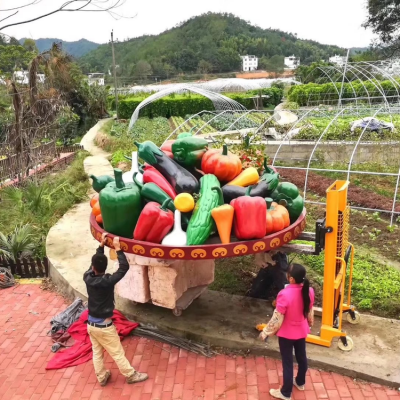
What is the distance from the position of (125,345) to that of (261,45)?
328ft

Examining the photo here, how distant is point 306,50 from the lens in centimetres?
9900

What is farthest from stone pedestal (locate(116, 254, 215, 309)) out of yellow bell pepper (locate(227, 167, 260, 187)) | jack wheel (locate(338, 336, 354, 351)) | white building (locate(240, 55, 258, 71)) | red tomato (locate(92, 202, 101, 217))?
white building (locate(240, 55, 258, 71))

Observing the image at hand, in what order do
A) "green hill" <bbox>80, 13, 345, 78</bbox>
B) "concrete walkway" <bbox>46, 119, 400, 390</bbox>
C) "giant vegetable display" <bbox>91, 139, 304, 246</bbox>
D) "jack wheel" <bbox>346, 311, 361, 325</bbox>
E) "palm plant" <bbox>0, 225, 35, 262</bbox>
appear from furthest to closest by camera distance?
"green hill" <bbox>80, 13, 345, 78</bbox> < "palm plant" <bbox>0, 225, 35, 262</bbox> < "jack wheel" <bbox>346, 311, 361, 325</bbox> < "concrete walkway" <bbox>46, 119, 400, 390</bbox> < "giant vegetable display" <bbox>91, 139, 304, 246</bbox>

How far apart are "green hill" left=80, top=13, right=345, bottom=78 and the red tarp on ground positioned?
71.0m

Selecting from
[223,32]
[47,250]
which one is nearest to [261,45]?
[223,32]

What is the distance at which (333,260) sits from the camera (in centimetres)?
369

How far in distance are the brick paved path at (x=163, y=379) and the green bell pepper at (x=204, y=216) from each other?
134cm

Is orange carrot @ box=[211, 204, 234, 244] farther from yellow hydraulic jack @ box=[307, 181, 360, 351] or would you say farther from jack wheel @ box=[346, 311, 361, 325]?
jack wheel @ box=[346, 311, 361, 325]

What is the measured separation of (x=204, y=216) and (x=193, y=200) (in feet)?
0.80

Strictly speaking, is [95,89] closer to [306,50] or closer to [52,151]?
[52,151]

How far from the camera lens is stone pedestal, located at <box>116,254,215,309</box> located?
4.12 meters

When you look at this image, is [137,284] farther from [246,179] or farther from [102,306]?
[246,179]

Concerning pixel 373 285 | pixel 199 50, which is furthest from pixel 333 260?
pixel 199 50

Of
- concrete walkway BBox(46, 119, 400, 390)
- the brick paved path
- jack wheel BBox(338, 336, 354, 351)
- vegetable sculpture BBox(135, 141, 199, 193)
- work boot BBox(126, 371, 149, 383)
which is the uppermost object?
vegetable sculpture BBox(135, 141, 199, 193)
